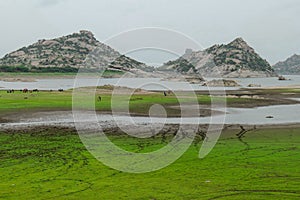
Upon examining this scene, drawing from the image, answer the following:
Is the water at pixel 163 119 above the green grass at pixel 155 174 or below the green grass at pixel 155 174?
above

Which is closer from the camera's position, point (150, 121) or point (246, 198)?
point (246, 198)

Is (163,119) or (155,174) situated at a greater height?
(163,119)

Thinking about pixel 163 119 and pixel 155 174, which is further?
pixel 163 119

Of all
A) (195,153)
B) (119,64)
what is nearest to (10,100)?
(195,153)

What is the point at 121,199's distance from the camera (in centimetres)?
1714

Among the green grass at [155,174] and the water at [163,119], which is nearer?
the green grass at [155,174]

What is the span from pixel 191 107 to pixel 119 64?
134274 mm

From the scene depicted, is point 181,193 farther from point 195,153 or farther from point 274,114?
point 274,114

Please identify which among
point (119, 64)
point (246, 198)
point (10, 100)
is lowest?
point (246, 198)

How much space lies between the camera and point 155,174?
21.3 m

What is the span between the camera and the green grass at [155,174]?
58.8ft

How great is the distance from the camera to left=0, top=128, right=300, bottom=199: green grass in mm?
17922

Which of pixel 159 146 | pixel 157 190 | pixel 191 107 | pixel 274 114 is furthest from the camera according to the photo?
pixel 191 107

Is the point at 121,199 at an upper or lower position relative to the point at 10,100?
lower
